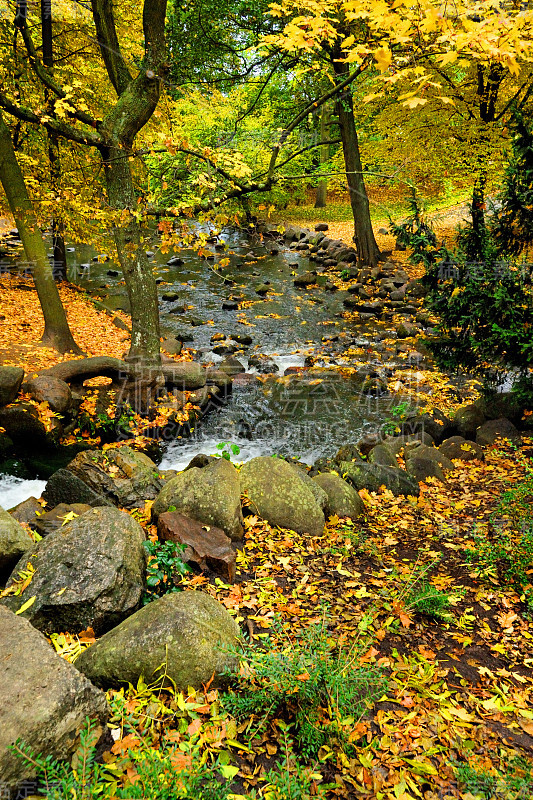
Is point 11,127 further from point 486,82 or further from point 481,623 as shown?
point 481,623

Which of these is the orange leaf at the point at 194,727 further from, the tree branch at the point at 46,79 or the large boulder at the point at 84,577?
the tree branch at the point at 46,79

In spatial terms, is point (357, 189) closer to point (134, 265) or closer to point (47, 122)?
point (134, 265)

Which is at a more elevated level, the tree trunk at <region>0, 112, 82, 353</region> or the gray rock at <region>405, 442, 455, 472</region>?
the tree trunk at <region>0, 112, 82, 353</region>

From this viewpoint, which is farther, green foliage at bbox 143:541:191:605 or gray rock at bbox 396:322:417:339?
gray rock at bbox 396:322:417:339

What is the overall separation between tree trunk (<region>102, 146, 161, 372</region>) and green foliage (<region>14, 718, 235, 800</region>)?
727 cm

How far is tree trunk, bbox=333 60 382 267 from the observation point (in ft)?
54.2

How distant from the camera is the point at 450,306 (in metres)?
6.72

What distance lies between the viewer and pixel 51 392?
26.1 ft

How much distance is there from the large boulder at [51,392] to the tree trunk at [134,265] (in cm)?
162

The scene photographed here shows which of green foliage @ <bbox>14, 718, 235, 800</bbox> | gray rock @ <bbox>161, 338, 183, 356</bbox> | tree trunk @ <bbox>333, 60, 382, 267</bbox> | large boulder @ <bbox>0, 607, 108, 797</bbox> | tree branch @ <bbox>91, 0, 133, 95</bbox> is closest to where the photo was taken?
green foliage @ <bbox>14, 718, 235, 800</bbox>

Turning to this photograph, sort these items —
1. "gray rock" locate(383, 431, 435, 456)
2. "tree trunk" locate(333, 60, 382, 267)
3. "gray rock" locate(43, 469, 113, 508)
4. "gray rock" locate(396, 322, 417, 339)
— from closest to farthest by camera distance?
"gray rock" locate(43, 469, 113, 508) → "gray rock" locate(383, 431, 435, 456) → "gray rock" locate(396, 322, 417, 339) → "tree trunk" locate(333, 60, 382, 267)

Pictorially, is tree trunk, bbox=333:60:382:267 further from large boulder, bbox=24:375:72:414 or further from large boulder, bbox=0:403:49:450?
large boulder, bbox=0:403:49:450

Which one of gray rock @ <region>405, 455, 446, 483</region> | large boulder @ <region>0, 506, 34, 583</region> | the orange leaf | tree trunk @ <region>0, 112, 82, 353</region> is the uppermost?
tree trunk @ <region>0, 112, 82, 353</region>

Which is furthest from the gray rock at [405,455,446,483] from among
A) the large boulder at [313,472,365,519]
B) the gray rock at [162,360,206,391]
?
the gray rock at [162,360,206,391]
